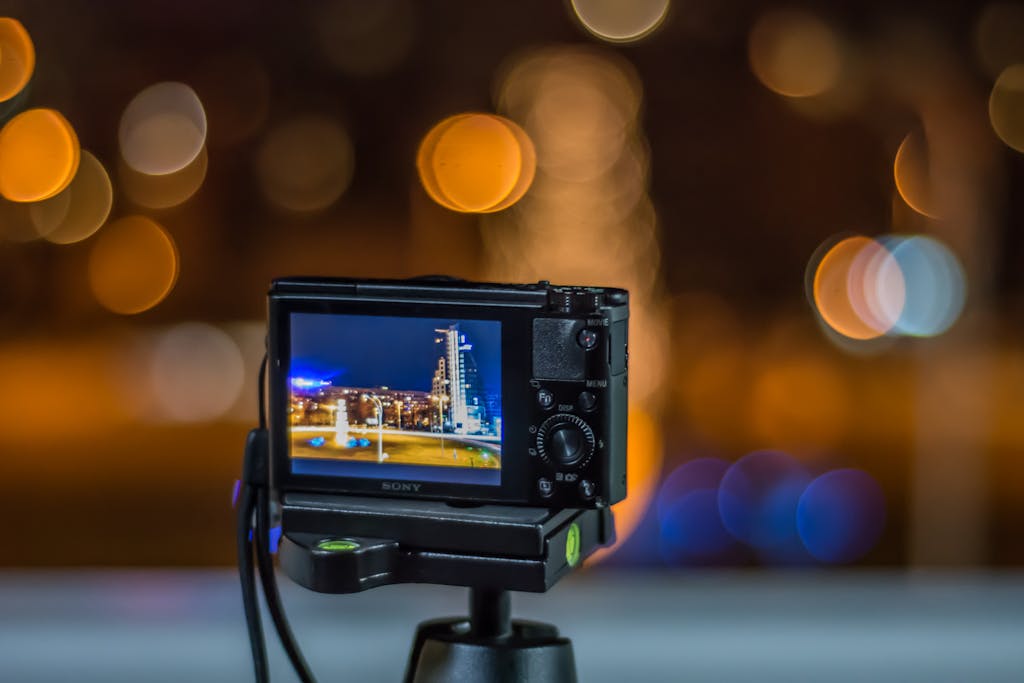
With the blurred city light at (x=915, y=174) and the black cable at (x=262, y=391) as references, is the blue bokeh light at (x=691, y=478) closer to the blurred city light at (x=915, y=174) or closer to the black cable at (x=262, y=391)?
the blurred city light at (x=915, y=174)

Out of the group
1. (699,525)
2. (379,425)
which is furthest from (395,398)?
(699,525)

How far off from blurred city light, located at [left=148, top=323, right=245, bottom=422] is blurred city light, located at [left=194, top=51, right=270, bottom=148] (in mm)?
559

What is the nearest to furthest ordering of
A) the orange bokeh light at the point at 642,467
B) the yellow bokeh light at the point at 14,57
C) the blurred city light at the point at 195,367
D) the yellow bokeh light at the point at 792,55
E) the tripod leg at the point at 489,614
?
the tripod leg at the point at 489,614 < the yellow bokeh light at the point at 14,57 < the yellow bokeh light at the point at 792,55 < the blurred city light at the point at 195,367 < the orange bokeh light at the point at 642,467

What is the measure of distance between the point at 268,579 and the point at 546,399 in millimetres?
372

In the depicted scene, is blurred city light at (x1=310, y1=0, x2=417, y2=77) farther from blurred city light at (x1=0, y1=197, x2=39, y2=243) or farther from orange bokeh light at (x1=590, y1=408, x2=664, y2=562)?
orange bokeh light at (x1=590, y1=408, x2=664, y2=562)

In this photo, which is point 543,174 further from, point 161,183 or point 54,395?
point 54,395

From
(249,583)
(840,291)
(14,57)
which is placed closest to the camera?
(249,583)

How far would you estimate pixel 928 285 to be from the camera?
8.97 ft

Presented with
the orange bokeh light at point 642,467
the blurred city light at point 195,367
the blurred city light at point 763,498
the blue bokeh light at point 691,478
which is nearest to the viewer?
the blurred city light at point 195,367

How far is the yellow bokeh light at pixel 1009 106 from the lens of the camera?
2.73 m

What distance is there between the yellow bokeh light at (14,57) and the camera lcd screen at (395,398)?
170cm

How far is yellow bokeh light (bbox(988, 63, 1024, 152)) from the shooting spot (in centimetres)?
273

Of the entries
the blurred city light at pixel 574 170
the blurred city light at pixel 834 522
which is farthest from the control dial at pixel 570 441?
the blurred city light at pixel 834 522

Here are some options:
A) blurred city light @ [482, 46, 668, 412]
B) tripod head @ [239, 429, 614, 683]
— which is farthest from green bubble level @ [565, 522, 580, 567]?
blurred city light @ [482, 46, 668, 412]
